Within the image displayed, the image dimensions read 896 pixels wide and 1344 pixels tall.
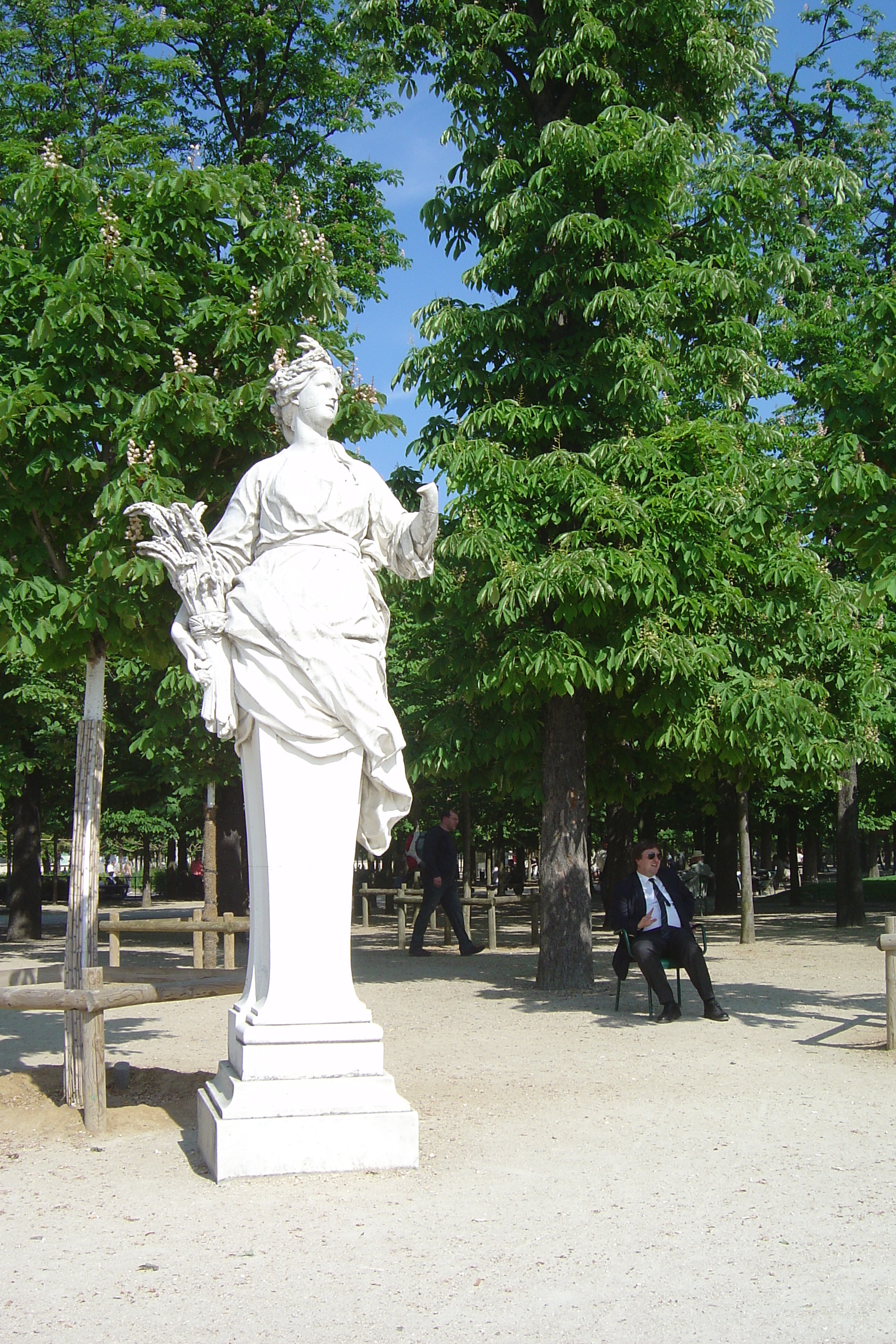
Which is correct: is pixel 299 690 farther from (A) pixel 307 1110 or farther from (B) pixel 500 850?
(B) pixel 500 850

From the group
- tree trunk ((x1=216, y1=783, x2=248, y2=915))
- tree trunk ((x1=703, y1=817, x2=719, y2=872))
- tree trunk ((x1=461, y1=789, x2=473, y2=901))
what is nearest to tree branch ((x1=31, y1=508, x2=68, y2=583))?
tree trunk ((x1=216, y1=783, x2=248, y2=915))

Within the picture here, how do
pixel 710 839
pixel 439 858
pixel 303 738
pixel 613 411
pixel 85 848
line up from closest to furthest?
pixel 303 738 → pixel 85 848 → pixel 613 411 → pixel 439 858 → pixel 710 839

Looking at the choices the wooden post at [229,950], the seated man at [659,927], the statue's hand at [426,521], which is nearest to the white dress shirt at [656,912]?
the seated man at [659,927]

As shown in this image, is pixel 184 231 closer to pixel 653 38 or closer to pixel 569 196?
pixel 569 196

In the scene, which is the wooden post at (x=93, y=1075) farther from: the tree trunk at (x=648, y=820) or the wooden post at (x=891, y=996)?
the tree trunk at (x=648, y=820)

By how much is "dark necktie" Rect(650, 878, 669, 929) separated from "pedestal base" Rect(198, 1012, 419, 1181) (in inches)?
171

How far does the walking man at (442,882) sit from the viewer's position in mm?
15266

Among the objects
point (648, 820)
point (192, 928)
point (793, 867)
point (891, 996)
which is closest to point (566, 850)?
point (192, 928)

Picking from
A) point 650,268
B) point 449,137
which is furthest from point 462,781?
point 449,137

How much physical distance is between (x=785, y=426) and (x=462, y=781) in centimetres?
583

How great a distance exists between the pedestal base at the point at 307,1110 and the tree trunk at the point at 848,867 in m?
16.1

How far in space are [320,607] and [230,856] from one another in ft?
41.6

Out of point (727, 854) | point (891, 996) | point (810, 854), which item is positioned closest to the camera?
point (891, 996)

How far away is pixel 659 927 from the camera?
945cm
